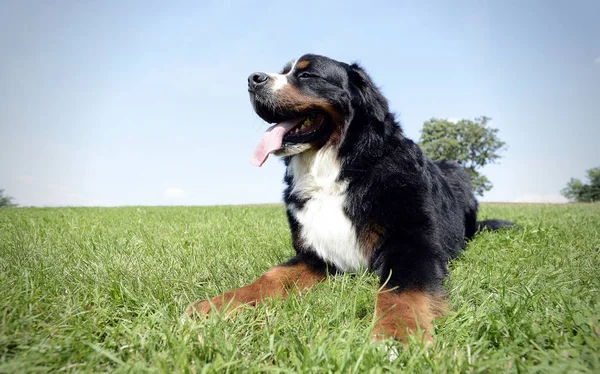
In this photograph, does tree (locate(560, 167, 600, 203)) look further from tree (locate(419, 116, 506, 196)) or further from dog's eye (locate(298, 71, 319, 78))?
dog's eye (locate(298, 71, 319, 78))

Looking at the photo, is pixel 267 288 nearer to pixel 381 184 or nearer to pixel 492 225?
pixel 381 184

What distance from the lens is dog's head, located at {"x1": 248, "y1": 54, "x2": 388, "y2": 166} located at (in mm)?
3510

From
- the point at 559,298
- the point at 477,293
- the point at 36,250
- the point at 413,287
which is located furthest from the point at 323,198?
the point at 36,250

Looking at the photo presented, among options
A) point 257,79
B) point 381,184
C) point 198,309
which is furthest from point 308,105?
point 198,309

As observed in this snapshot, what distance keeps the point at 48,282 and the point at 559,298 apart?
3.43 meters

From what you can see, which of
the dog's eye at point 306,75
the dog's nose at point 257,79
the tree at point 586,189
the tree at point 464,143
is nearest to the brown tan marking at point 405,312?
the dog's eye at point 306,75

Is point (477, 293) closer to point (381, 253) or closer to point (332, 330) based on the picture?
point (381, 253)

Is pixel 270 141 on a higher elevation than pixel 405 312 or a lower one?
higher

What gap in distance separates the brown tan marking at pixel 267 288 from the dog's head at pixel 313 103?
3.49 feet

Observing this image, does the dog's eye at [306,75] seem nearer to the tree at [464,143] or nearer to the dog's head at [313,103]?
the dog's head at [313,103]

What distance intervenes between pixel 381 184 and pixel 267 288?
123cm

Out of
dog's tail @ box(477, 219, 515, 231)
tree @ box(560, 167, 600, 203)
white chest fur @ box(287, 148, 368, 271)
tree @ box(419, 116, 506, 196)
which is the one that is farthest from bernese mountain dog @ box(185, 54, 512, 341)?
tree @ box(560, 167, 600, 203)

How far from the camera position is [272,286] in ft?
9.10

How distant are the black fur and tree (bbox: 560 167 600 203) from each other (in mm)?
56062
